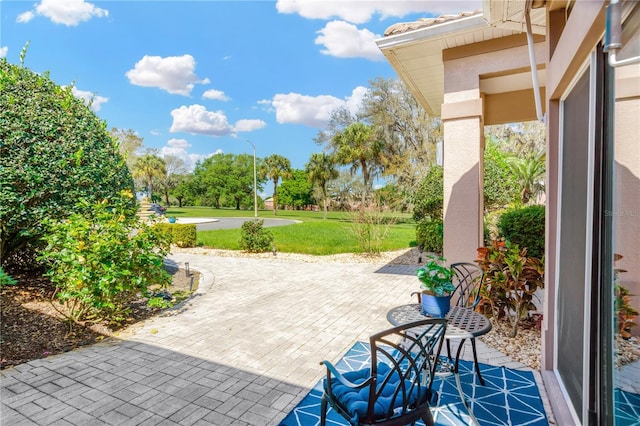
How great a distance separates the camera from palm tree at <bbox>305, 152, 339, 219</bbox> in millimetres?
32094

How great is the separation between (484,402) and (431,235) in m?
7.90

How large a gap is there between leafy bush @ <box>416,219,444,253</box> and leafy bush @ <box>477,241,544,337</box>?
5.87 m

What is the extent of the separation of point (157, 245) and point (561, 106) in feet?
16.3

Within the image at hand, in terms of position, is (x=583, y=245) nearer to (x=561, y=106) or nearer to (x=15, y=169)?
(x=561, y=106)


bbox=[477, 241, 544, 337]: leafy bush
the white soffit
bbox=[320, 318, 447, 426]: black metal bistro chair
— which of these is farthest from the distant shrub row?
bbox=[320, 318, 447, 426]: black metal bistro chair

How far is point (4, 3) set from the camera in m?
4.46

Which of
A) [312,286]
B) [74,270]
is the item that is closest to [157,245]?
[74,270]

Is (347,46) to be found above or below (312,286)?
above

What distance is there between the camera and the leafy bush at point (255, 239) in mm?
10781

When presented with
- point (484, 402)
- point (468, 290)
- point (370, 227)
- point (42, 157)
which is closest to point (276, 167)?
point (370, 227)

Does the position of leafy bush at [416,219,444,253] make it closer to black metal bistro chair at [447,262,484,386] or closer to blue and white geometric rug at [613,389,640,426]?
black metal bistro chair at [447,262,484,386]

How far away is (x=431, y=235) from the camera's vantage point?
1027 centimetres

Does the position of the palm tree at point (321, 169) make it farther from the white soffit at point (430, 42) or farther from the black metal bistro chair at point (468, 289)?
the black metal bistro chair at point (468, 289)

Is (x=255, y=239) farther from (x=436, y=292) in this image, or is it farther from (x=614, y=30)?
(x=614, y=30)
